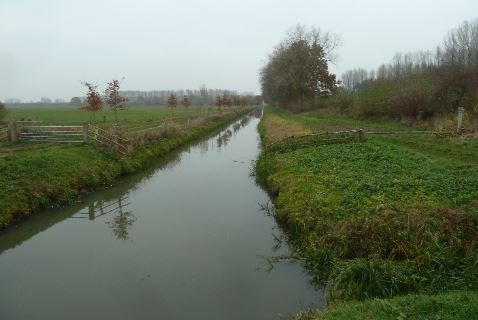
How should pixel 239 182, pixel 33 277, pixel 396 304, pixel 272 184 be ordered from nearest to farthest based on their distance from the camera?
1. pixel 396 304
2. pixel 33 277
3. pixel 272 184
4. pixel 239 182

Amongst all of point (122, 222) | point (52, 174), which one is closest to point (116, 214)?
point (122, 222)

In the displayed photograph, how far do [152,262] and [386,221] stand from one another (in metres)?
5.51

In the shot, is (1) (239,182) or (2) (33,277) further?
(1) (239,182)

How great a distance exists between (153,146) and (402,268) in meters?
19.6

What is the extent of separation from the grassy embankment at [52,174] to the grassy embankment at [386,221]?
311 inches

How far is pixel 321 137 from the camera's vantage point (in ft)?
67.8

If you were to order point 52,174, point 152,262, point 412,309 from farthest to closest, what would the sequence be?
1. point 52,174
2. point 152,262
3. point 412,309

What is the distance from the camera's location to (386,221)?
28.2 ft

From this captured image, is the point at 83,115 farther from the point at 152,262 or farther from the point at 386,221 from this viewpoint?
the point at 386,221

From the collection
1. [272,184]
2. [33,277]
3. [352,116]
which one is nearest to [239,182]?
[272,184]

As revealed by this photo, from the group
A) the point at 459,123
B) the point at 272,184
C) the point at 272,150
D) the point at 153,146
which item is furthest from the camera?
the point at 153,146

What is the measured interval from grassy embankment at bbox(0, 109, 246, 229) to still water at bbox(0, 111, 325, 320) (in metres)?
0.57

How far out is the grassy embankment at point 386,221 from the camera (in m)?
7.00

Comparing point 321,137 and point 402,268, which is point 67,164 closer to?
point 321,137
